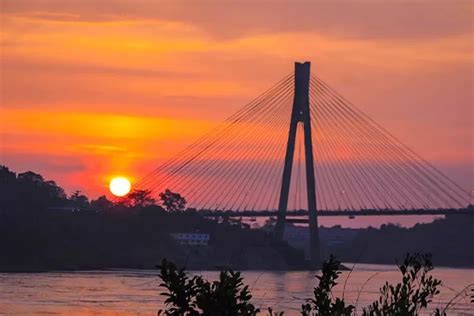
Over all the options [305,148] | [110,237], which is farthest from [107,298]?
[110,237]

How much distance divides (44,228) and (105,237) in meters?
5.26

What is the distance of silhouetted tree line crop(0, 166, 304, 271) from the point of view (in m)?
87.8

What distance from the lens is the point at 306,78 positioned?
2761 inches

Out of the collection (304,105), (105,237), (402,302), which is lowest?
(402,302)

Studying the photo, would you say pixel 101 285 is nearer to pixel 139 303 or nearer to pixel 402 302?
pixel 139 303

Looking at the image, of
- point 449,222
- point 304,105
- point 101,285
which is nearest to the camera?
point 101,285

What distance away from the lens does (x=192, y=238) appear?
9625 cm

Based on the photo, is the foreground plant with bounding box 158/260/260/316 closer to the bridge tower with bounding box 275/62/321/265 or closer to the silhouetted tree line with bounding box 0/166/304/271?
the bridge tower with bounding box 275/62/321/265

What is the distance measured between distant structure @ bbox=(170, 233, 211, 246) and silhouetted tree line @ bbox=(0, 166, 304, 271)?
0.61m

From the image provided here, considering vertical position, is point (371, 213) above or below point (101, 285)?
above

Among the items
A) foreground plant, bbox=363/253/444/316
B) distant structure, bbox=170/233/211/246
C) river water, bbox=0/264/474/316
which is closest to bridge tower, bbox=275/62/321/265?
river water, bbox=0/264/474/316

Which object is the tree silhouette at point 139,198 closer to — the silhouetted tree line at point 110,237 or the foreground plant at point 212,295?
the silhouetted tree line at point 110,237

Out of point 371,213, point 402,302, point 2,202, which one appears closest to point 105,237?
point 2,202

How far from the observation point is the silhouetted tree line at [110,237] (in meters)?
87.8
